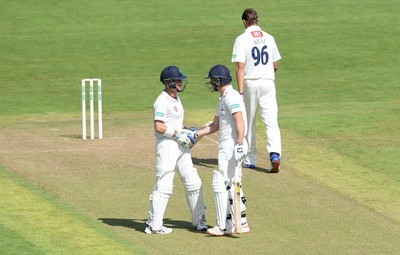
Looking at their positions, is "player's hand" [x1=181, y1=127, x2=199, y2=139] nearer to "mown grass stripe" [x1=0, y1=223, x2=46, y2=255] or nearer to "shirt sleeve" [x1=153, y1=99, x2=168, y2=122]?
"shirt sleeve" [x1=153, y1=99, x2=168, y2=122]

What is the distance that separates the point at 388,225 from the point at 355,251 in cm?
157

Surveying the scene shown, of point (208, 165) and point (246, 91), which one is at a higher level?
point (246, 91)

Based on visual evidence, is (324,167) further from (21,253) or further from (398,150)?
(21,253)

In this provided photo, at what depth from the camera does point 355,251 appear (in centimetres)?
1502

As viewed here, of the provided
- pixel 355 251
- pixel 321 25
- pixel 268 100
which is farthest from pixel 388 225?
pixel 321 25

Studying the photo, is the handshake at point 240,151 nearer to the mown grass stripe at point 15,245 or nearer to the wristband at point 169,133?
the wristband at point 169,133

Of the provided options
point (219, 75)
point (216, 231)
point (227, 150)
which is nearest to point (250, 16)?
point (219, 75)

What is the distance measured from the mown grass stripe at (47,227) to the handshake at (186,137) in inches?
61.0

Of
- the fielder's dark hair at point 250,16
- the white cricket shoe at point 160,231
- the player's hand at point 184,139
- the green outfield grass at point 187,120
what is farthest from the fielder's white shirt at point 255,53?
the white cricket shoe at point 160,231

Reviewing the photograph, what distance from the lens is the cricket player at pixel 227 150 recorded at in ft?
51.9

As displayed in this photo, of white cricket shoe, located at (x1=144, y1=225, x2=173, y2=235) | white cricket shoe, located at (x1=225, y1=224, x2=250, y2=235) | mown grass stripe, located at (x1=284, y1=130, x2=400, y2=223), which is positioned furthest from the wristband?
mown grass stripe, located at (x1=284, y1=130, x2=400, y2=223)

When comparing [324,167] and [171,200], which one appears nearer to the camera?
[171,200]

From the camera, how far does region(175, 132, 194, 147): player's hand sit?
629 inches

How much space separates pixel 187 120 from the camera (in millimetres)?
25266
